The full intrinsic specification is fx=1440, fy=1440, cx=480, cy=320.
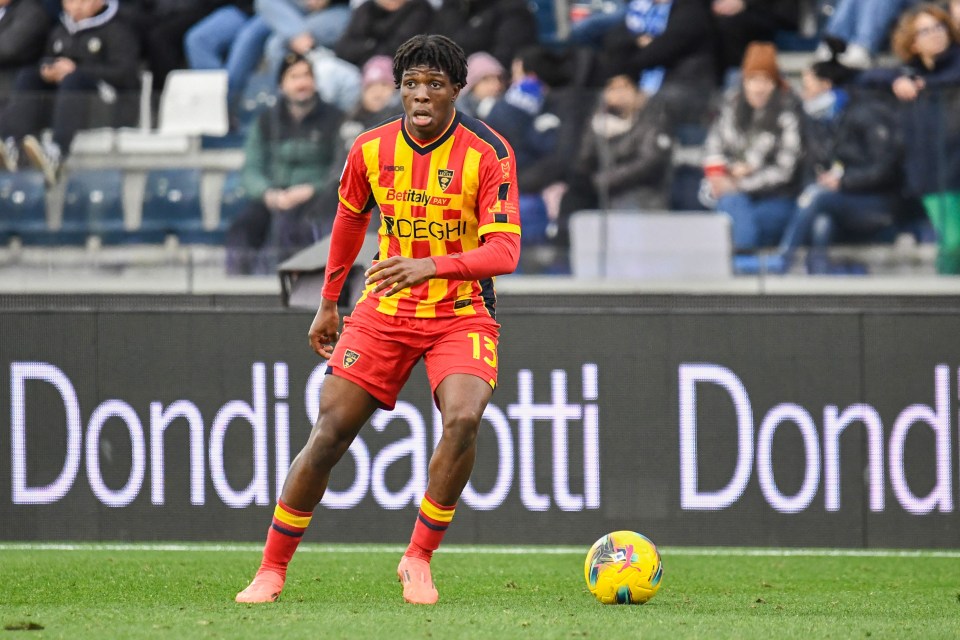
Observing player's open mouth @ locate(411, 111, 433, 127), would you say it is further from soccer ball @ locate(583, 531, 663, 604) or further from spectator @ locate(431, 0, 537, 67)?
spectator @ locate(431, 0, 537, 67)

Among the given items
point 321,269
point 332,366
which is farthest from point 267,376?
point 332,366

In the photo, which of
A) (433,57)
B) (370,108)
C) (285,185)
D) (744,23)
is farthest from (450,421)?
(744,23)

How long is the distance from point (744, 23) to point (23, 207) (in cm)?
644

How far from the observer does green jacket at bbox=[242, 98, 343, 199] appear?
34.6 ft

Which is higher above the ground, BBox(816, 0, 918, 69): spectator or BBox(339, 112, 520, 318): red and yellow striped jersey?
BBox(816, 0, 918, 69): spectator

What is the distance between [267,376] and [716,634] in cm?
514

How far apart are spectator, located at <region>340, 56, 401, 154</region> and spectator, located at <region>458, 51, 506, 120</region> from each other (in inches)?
20.9

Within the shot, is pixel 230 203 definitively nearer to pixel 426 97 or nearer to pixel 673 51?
pixel 673 51

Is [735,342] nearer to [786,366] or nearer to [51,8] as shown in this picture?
[786,366]

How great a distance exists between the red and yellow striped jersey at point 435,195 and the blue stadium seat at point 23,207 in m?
5.35

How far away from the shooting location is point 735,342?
9.49 meters

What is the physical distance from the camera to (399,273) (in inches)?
209

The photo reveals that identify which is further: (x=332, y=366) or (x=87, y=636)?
(x=332, y=366)

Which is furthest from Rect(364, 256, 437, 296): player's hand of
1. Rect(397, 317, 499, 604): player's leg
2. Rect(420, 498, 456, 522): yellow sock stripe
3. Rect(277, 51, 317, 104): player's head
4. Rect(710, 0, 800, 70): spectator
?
Rect(710, 0, 800, 70): spectator
